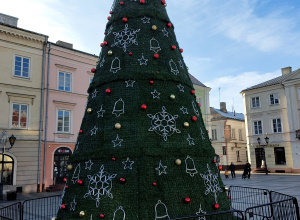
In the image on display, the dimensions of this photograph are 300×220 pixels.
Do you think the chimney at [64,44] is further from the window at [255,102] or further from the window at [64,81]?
the window at [255,102]

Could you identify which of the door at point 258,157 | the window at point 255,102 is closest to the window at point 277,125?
the window at point 255,102

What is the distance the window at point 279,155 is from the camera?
94.0 ft

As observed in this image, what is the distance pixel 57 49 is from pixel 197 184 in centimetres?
1951

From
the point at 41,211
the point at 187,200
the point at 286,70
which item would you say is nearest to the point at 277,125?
the point at 286,70

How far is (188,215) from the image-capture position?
315 centimetres

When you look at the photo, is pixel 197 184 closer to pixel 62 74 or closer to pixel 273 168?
pixel 62 74

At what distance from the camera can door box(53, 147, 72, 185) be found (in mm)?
19312

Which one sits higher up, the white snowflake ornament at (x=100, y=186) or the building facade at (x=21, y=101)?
the building facade at (x=21, y=101)

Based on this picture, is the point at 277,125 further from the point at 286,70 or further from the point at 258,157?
the point at 286,70

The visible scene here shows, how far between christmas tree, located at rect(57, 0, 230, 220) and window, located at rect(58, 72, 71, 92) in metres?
17.3

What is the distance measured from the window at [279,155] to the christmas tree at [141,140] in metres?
28.6

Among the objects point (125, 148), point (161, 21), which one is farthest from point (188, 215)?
point (161, 21)

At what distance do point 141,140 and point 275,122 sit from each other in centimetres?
2997

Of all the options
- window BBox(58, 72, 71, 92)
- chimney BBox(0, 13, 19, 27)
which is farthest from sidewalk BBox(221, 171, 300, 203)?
chimney BBox(0, 13, 19, 27)
